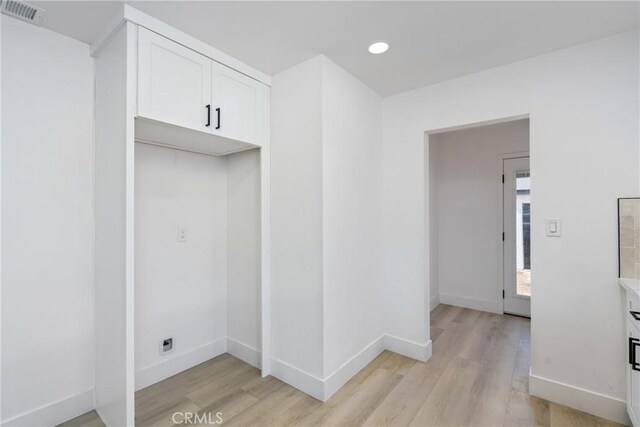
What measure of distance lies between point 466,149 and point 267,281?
3395mm

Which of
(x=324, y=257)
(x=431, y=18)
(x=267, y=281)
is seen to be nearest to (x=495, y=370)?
(x=324, y=257)

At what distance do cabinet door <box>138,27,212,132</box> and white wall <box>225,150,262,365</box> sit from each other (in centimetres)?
72

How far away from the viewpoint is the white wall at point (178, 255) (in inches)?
93.5

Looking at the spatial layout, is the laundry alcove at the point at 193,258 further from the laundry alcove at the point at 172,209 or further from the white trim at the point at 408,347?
the white trim at the point at 408,347

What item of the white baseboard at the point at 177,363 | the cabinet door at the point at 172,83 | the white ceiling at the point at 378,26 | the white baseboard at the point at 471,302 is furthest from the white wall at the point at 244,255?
the white baseboard at the point at 471,302

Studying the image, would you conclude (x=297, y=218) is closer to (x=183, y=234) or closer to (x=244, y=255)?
(x=244, y=255)

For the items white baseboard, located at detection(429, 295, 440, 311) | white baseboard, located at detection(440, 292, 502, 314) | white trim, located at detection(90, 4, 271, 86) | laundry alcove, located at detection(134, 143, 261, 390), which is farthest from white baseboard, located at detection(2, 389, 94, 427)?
white baseboard, located at detection(440, 292, 502, 314)

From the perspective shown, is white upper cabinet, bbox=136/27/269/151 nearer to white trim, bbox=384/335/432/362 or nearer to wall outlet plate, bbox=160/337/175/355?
wall outlet plate, bbox=160/337/175/355

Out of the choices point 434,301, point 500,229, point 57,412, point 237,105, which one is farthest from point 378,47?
point 434,301

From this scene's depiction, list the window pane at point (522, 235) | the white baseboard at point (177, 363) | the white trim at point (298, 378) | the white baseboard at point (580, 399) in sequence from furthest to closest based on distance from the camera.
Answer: the window pane at point (522, 235), the white baseboard at point (177, 363), the white trim at point (298, 378), the white baseboard at point (580, 399)

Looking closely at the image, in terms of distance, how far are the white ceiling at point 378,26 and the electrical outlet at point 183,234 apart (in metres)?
1.49

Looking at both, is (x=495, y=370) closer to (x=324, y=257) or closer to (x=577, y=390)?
(x=577, y=390)

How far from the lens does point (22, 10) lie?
1.72 meters

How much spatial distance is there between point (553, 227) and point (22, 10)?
365 cm
